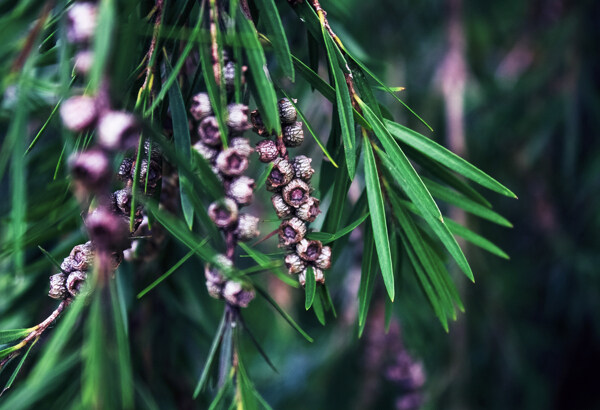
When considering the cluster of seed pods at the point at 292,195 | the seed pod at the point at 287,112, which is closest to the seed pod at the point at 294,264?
the cluster of seed pods at the point at 292,195

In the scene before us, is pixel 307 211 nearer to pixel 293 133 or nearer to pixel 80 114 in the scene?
pixel 293 133

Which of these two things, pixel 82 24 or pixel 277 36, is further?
pixel 277 36

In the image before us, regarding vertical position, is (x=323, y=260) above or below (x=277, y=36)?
below

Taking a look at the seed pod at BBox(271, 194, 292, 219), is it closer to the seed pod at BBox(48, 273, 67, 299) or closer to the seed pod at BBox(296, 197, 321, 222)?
the seed pod at BBox(296, 197, 321, 222)

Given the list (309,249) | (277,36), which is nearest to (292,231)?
(309,249)

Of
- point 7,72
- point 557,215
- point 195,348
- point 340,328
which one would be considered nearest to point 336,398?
point 340,328

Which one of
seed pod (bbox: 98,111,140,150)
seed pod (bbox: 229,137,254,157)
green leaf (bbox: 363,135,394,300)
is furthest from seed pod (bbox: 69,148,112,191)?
green leaf (bbox: 363,135,394,300)
